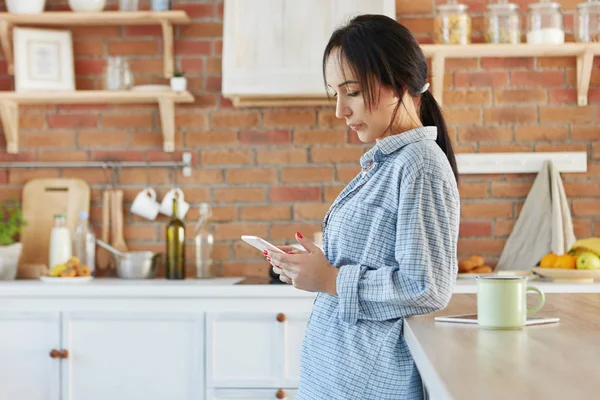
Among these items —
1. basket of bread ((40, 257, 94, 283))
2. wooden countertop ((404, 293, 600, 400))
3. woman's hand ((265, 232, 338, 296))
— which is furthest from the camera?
basket of bread ((40, 257, 94, 283))

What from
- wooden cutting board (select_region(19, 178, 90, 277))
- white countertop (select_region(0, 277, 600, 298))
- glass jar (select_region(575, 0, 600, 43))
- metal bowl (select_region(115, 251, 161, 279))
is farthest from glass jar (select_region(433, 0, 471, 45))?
wooden cutting board (select_region(19, 178, 90, 277))

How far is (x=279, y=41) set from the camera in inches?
135

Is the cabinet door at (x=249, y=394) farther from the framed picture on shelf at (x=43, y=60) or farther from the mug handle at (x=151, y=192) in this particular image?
the framed picture on shelf at (x=43, y=60)

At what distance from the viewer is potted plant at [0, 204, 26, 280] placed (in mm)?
3484

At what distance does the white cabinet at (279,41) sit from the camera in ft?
11.2

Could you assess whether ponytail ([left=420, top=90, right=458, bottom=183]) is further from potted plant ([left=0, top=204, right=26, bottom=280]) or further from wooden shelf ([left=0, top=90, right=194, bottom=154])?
potted plant ([left=0, top=204, right=26, bottom=280])

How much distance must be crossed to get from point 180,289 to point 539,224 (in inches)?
57.2

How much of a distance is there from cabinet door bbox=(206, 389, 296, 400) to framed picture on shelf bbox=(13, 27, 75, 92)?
141 cm

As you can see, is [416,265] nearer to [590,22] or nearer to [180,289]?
[180,289]

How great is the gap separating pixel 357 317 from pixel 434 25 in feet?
7.53

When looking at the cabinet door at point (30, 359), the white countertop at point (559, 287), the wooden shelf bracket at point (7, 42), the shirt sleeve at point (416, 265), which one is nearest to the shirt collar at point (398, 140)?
the shirt sleeve at point (416, 265)

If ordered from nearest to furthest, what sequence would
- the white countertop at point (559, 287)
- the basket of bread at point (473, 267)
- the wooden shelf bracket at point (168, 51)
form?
the white countertop at point (559, 287), the basket of bread at point (473, 267), the wooden shelf bracket at point (168, 51)

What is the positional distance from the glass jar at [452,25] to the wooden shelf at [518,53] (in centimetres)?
5

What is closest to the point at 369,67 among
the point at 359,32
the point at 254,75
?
the point at 359,32
